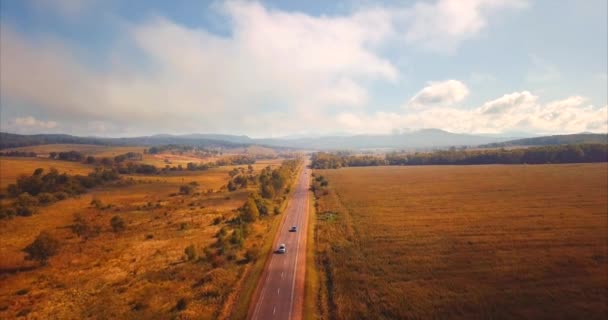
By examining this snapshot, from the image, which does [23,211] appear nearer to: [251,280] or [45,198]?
[45,198]

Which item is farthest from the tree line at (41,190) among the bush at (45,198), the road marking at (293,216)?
the road marking at (293,216)

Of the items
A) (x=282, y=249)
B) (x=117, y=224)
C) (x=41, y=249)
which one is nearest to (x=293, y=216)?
(x=282, y=249)

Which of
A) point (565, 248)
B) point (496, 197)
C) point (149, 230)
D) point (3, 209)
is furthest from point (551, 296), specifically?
point (3, 209)

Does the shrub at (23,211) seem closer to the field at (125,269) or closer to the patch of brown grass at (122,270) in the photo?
the patch of brown grass at (122,270)

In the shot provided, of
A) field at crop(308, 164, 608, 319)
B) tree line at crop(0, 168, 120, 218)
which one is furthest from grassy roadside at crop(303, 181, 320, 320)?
tree line at crop(0, 168, 120, 218)

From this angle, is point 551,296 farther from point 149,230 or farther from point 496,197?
point 149,230
